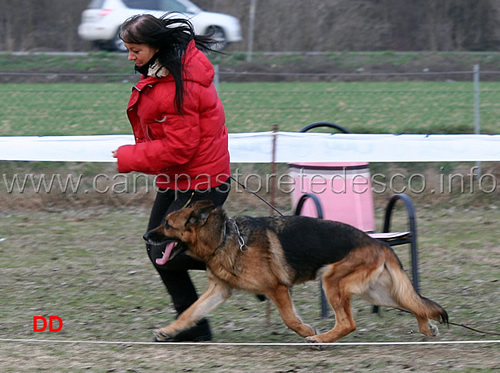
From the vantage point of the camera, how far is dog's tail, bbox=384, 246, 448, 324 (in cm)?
452

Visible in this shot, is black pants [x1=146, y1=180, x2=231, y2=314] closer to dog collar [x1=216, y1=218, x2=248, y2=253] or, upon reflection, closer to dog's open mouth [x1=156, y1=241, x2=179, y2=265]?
dog's open mouth [x1=156, y1=241, x2=179, y2=265]

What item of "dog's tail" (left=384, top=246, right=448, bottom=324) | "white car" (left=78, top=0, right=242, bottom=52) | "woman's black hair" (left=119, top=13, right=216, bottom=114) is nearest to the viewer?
"woman's black hair" (left=119, top=13, right=216, bottom=114)

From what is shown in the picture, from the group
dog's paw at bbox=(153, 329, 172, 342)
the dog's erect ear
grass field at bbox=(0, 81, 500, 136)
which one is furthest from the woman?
grass field at bbox=(0, 81, 500, 136)

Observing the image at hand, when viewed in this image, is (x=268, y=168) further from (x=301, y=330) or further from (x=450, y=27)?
(x=450, y=27)

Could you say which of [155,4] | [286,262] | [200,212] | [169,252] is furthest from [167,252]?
[155,4]

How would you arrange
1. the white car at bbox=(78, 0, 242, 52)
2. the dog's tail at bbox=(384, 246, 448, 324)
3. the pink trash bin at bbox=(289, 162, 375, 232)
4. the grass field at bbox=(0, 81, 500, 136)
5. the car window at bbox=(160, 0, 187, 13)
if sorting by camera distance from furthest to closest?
1. the white car at bbox=(78, 0, 242, 52)
2. the car window at bbox=(160, 0, 187, 13)
3. the grass field at bbox=(0, 81, 500, 136)
4. the pink trash bin at bbox=(289, 162, 375, 232)
5. the dog's tail at bbox=(384, 246, 448, 324)

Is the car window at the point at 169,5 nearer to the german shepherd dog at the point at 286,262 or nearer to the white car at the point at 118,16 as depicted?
the white car at the point at 118,16

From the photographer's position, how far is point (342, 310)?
14.7ft

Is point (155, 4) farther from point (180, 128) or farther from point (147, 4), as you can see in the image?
point (180, 128)

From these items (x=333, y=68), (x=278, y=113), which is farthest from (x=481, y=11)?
(x=278, y=113)

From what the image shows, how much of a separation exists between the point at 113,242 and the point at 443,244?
3.49 m

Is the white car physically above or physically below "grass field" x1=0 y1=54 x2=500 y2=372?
above

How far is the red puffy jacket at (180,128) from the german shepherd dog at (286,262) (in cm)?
26

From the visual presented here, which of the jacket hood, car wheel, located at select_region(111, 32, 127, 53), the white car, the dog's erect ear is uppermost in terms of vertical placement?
the white car
